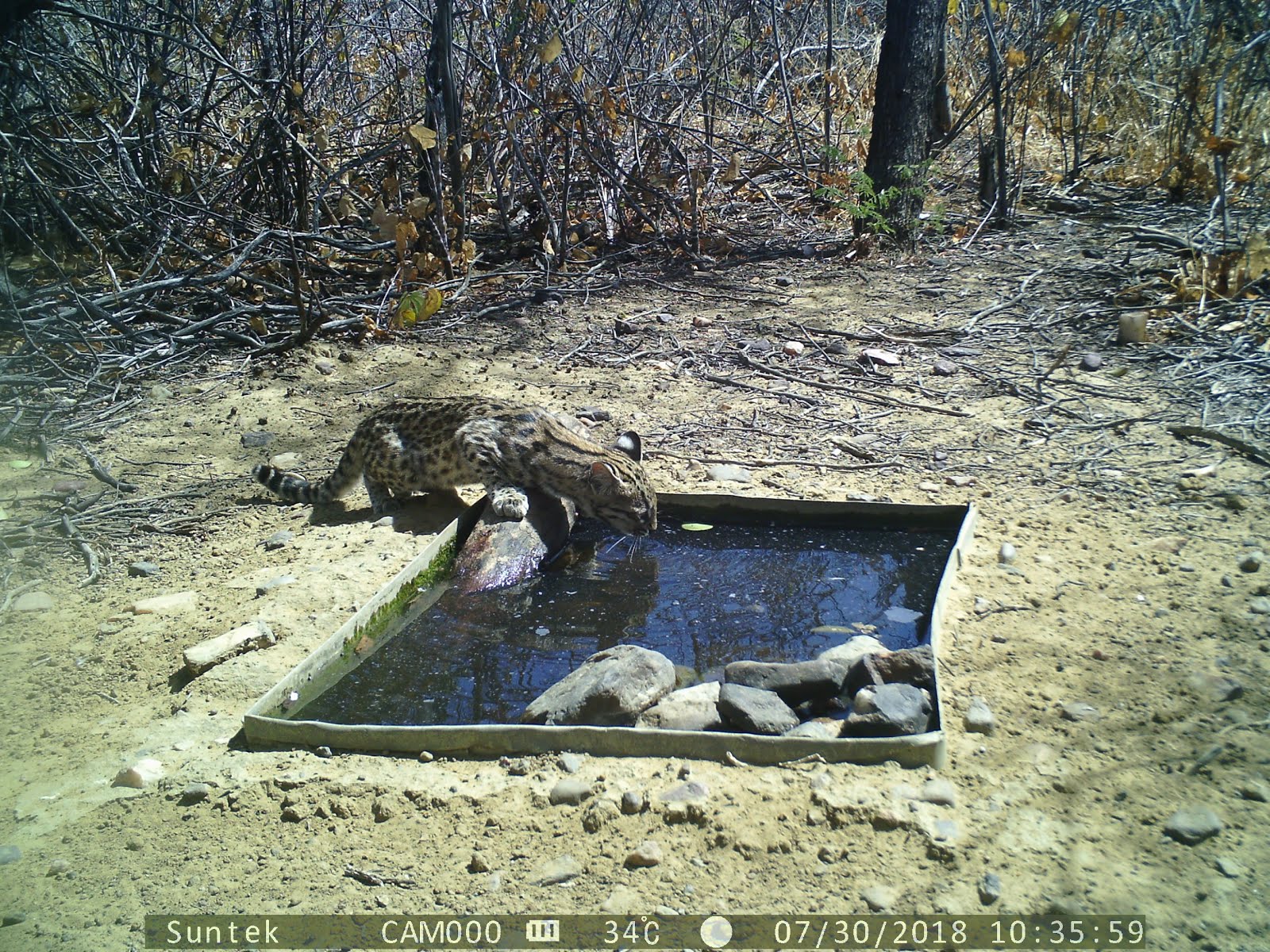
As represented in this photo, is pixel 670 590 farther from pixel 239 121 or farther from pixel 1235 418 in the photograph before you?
pixel 239 121

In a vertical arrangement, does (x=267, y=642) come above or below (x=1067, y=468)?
below

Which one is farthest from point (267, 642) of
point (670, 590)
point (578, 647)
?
point (670, 590)

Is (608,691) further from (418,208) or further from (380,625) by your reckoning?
(418,208)

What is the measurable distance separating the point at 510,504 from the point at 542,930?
10.6ft

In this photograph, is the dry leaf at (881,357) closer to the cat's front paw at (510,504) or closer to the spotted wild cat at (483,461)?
the spotted wild cat at (483,461)

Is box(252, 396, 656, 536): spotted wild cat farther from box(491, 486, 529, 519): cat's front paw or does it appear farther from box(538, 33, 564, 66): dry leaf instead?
box(538, 33, 564, 66): dry leaf

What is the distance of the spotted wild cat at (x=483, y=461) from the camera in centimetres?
630

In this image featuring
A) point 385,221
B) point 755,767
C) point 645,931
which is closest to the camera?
point 645,931

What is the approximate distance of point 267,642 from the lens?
5.04 meters

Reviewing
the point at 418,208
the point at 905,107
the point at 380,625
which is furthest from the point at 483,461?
the point at 905,107

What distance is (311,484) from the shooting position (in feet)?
22.8

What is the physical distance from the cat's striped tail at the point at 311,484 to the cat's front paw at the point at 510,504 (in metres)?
1.07

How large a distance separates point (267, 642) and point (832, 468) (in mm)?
3727

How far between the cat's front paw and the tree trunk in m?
5.86
